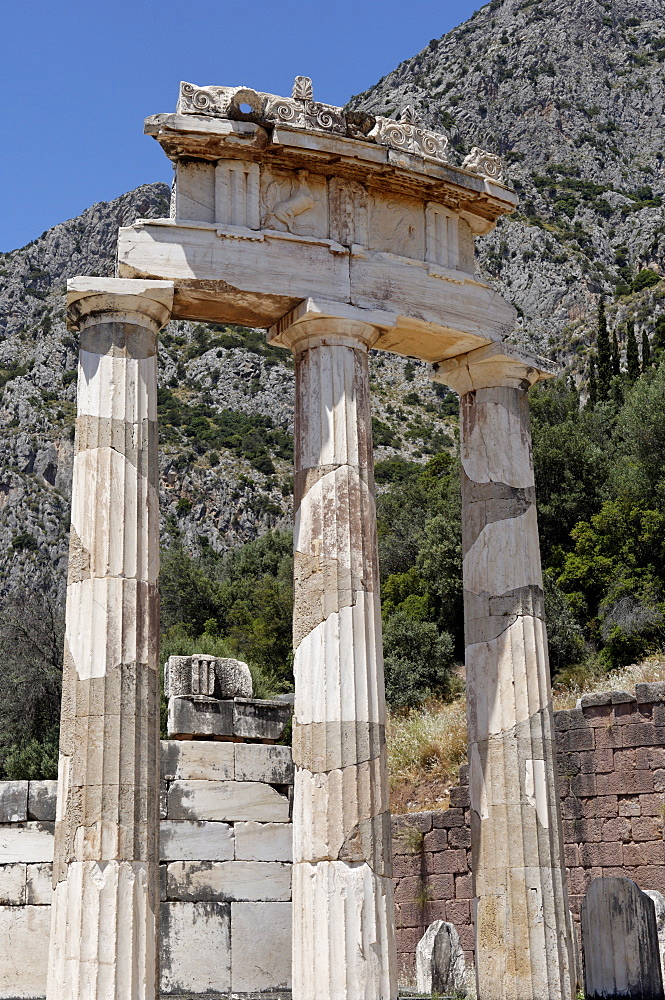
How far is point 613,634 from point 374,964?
2115cm

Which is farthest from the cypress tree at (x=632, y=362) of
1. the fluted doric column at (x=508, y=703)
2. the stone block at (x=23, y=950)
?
the stone block at (x=23, y=950)

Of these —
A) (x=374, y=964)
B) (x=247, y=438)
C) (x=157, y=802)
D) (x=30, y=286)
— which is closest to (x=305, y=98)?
(x=157, y=802)

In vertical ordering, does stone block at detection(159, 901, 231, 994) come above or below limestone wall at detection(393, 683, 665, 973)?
below

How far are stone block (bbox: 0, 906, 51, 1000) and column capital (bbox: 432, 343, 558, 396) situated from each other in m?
9.12

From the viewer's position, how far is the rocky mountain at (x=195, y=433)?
211 feet

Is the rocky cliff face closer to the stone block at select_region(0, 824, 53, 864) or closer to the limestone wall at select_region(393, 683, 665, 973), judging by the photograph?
the limestone wall at select_region(393, 683, 665, 973)

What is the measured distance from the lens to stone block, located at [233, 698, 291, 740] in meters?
17.4

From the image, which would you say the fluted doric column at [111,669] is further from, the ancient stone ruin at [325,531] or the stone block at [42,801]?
the stone block at [42,801]

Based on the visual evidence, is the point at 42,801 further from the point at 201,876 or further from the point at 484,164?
the point at 484,164

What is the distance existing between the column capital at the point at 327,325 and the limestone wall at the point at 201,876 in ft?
20.2

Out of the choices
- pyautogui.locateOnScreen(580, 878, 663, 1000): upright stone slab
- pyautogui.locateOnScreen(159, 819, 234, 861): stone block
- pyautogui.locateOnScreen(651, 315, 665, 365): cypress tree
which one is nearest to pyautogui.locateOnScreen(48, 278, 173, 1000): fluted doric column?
pyautogui.locateOnScreen(159, 819, 234, 861): stone block

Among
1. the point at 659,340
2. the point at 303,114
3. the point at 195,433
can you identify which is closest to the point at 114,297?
the point at 303,114

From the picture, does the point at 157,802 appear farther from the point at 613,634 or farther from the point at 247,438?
the point at 247,438

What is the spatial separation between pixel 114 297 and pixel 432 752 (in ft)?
50.7
